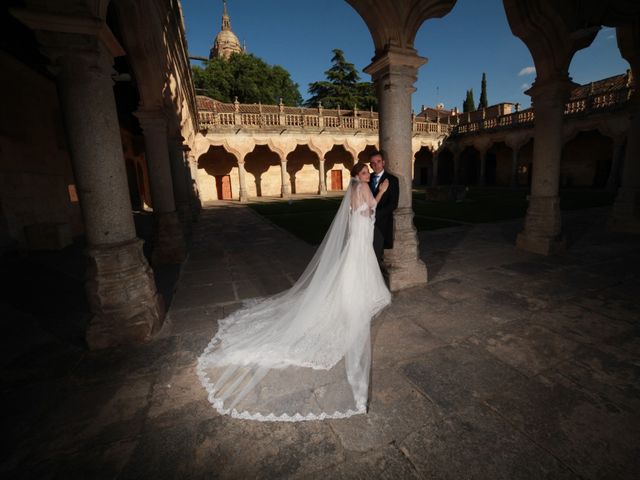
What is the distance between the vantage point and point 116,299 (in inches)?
107

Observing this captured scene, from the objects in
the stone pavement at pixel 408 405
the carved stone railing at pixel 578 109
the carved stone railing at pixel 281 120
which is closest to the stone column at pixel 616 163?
the carved stone railing at pixel 578 109

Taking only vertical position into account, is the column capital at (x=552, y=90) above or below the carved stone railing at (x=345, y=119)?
below

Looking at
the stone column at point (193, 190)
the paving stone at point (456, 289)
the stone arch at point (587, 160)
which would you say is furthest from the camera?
the stone arch at point (587, 160)

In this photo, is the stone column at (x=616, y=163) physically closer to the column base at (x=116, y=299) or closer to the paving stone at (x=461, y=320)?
the paving stone at (x=461, y=320)

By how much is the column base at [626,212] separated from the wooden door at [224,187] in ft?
69.8

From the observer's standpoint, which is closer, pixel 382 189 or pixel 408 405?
pixel 408 405

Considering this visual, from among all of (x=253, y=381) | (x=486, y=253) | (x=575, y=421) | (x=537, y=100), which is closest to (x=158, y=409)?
(x=253, y=381)

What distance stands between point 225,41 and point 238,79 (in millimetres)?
23096

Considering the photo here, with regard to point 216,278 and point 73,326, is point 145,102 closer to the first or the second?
point 216,278

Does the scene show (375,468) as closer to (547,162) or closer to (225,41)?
(547,162)

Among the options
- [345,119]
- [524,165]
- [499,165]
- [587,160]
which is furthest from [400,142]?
[499,165]

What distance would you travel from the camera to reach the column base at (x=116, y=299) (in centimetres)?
267

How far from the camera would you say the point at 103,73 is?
2.59m

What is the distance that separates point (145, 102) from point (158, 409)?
17.6ft
